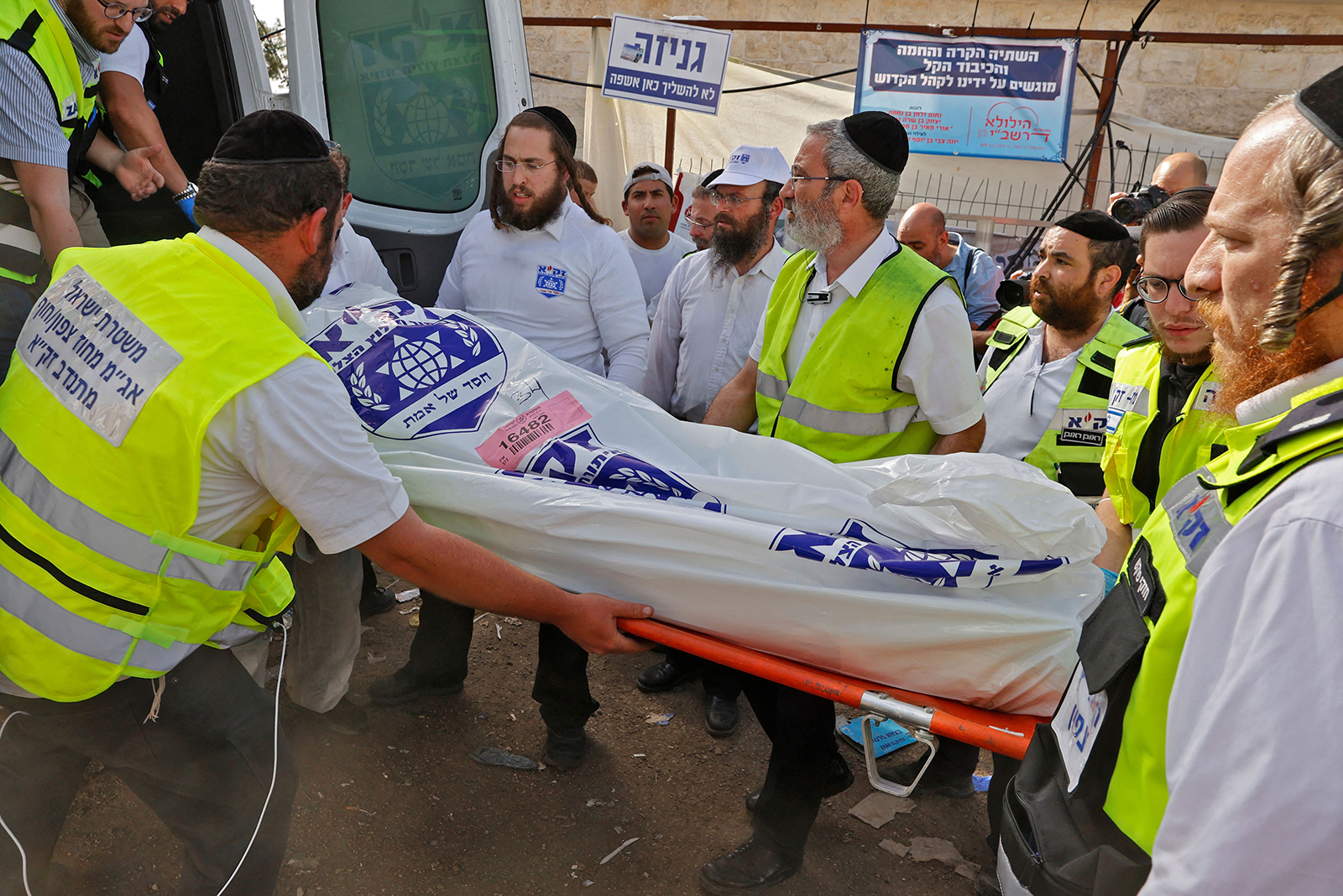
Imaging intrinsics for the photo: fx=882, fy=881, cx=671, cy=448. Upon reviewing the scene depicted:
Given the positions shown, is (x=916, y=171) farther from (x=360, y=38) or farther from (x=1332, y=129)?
(x=1332, y=129)

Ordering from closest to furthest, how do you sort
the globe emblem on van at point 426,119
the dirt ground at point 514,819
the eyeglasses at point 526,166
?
the dirt ground at point 514,819 < the eyeglasses at point 526,166 < the globe emblem on van at point 426,119

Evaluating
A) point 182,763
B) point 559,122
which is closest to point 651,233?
point 559,122

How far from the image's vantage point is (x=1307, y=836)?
0.77 m

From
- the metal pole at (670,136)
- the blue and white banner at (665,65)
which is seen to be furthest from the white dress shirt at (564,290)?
the metal pole at (670,136)

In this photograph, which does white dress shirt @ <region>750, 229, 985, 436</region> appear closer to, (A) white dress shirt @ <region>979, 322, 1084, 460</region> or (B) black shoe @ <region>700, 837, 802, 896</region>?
(A) white dress shirt @ <region>979, 322, 1084, 460</region>

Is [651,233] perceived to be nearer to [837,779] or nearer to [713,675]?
[713,675]

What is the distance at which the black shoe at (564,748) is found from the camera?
112 inches

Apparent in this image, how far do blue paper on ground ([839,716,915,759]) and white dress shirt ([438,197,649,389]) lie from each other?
151 centimetres

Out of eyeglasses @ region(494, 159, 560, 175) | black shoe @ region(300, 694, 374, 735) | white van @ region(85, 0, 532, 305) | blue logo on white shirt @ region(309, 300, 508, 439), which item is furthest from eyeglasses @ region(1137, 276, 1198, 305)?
white van @ region(85, 0, 532, 305)

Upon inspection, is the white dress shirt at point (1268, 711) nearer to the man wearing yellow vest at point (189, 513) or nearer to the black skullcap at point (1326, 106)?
the black skullcap at point (1326, 106)

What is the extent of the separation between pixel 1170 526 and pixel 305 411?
4.41 ft

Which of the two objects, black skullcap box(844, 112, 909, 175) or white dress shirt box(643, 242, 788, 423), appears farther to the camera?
white dress shirt box(643, 242, 788, 423)

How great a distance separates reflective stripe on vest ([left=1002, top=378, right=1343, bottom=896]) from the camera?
0.89m

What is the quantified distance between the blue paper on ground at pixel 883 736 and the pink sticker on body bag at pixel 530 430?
154 centimetres
